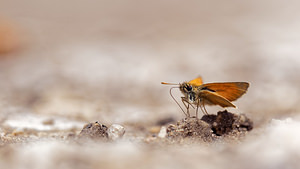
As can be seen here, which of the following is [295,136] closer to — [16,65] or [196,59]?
[196,59]

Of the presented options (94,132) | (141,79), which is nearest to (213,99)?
(94,132)

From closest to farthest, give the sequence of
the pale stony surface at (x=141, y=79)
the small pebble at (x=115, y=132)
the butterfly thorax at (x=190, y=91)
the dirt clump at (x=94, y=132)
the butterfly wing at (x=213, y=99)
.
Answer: the pale stony surface at (x=141, y=79) < the dirt clump at (x=94, y=132) < the small pebble at (x=115, y=132) < the butterfly wing at (x=213, y=99) < the butterfly thorax at (x=190, y=91)

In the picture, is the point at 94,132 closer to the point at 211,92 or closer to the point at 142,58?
the point at 211,92

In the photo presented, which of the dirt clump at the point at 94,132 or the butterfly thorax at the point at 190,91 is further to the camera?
the butterfly thorax at the point at 190,91

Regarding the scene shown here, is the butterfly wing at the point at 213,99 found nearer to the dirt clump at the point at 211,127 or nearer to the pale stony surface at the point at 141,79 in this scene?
the dirt clump at the point at 211,127

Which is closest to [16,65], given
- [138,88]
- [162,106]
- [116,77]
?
[116,77]

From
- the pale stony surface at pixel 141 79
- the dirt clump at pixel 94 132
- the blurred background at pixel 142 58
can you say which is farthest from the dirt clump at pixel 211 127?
the dirt clump at pixel 94 132
